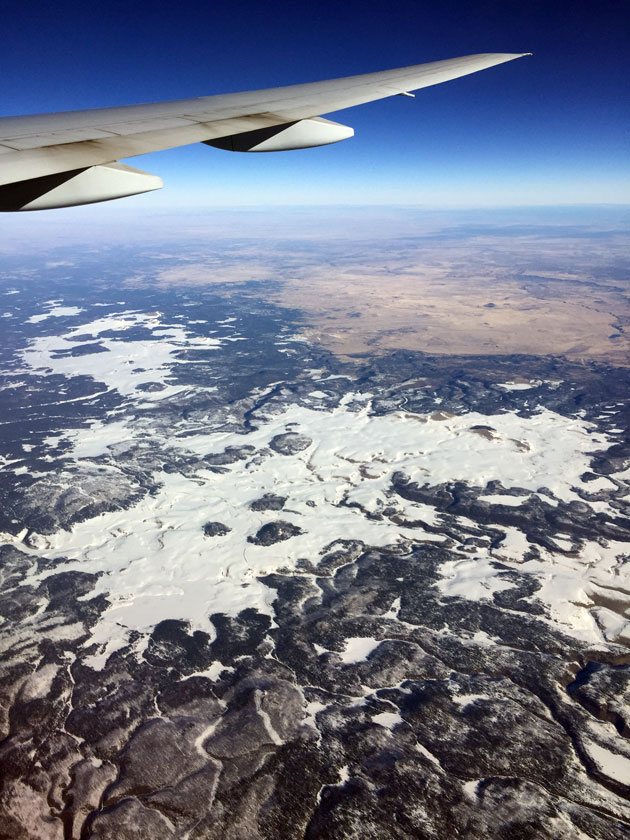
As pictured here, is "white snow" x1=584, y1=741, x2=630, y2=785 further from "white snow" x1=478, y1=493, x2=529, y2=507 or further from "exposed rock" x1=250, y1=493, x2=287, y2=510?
"exposed rock" x1=250, y1=493, x2=287, y2=510

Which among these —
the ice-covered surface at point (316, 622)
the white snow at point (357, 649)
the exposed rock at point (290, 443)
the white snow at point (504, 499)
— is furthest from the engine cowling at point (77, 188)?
the exposed rock at point (290, 443)

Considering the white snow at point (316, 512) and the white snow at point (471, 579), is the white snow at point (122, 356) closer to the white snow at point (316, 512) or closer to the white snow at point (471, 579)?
the white snow at point (316, 512)

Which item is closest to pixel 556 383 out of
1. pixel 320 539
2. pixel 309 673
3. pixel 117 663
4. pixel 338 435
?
pixel 338 435

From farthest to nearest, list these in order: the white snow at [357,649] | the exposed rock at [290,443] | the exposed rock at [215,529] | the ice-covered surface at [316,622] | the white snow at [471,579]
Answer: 1. the exposed rock at [290,443]
2. the exposed rock at [215,529]
3. the white snow at [471,579]
4. the white snow at [357,649]
5. the ice-covered surface at [316,622]

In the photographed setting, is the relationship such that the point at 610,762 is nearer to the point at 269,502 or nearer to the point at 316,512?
the point at 316,512

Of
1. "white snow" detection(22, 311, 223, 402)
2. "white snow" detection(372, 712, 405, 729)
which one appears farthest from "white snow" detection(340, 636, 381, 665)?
"white snow" detection(22, 311, 223, 402)
